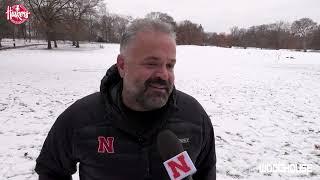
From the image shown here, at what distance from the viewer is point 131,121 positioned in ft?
6.21

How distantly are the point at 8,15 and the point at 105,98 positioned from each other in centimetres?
3957

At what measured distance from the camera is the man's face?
1.82m

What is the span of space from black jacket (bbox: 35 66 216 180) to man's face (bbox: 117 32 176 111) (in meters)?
0.14

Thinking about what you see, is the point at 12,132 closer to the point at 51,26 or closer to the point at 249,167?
the point at 249,167

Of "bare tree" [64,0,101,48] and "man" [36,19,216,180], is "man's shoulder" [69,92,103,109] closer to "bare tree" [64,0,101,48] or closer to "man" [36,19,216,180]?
"man" [36,19,216,180]

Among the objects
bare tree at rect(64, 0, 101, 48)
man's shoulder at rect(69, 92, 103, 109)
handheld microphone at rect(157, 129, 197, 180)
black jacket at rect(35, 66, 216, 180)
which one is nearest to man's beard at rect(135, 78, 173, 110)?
black jacket at rect(35, 66, 216, 180)

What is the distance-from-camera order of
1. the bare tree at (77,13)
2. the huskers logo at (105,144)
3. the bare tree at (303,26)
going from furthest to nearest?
the bare tree at (303,26)
the bare tree at (77,13)
the huskers logo at (105,144)

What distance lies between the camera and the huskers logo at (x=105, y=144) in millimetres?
1916

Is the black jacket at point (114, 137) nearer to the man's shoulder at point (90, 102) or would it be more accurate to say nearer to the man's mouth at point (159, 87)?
the man's shoulder at point (90, 102)

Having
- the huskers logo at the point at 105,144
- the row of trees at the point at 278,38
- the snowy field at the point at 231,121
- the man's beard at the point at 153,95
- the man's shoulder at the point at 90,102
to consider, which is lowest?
the snowy field at the point at 231,121

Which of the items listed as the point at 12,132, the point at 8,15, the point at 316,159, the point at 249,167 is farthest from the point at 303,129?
the point at 8,15

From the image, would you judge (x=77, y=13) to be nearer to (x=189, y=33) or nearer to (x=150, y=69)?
(x=189, y=33)

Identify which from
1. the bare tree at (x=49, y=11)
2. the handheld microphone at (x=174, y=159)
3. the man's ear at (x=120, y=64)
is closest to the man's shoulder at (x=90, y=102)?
the man's ear at (x=120, y=64)

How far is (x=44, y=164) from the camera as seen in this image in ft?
6.96
